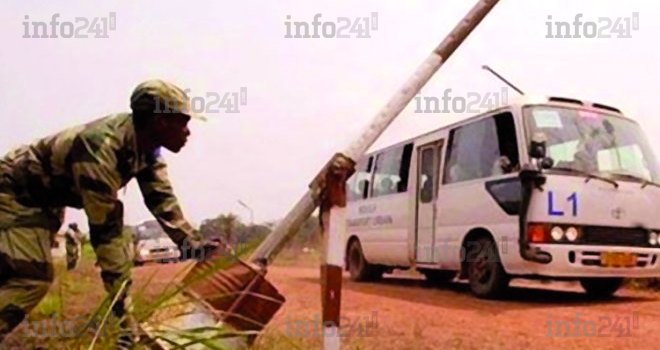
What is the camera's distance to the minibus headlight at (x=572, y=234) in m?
8.43

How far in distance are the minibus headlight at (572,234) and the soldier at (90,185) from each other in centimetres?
574

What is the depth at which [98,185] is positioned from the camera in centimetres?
309

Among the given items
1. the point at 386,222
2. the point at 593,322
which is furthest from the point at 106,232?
the point at 386,222

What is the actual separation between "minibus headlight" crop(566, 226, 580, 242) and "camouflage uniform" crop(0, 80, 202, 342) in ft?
18.9

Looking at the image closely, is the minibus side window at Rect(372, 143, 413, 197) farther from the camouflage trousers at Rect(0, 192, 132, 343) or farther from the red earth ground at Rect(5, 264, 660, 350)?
the camouflage trousers at Rect(0, 192, 132, 343)

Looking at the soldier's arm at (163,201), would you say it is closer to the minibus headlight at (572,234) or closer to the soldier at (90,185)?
the soldier at (90,185)

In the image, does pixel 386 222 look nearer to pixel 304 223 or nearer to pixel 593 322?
pixel 593 322

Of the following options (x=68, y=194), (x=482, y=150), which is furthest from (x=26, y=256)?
(x=482, y=150)

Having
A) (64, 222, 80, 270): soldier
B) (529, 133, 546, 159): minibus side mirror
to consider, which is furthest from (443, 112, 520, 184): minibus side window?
(64, 222, 80, 270): soldier

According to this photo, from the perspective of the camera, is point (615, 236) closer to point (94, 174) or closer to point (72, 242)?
point (72, 242)

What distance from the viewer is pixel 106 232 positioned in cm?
316

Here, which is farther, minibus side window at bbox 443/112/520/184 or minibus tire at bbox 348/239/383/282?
minibus tire at bbox 348/239/383/282

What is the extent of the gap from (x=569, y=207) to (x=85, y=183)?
6.35m

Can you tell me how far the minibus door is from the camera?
10969 mm
